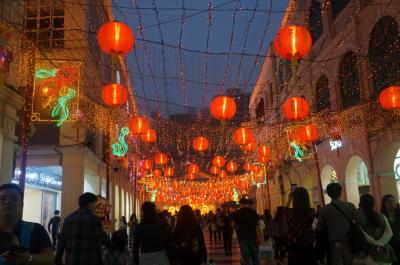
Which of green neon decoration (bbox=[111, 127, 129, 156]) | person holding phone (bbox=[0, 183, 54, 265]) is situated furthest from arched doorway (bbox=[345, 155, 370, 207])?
person holding phone (bbox=[0, 183, 54, 265])

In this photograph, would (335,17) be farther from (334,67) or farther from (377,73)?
(377,73)

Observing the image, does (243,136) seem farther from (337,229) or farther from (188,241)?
(337,229)

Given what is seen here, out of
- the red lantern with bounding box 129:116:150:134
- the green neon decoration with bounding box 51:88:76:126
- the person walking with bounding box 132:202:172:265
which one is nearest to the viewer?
the person walking with bounding box 132:202:172:265

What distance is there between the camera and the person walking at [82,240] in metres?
5.10

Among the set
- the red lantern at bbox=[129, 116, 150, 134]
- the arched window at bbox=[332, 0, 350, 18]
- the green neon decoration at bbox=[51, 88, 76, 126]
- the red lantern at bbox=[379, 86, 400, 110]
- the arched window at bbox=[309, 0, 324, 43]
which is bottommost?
the red lantern at bbox=[379, 86, 400, 110]

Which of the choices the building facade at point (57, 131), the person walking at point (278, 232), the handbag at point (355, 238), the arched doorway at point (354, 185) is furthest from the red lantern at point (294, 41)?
the arched doorway at point (354, 185)

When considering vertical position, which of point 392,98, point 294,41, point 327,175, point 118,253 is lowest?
point 118,253

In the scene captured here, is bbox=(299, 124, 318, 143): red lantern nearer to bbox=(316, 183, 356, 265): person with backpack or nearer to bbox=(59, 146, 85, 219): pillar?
bbox=(59, 146, 85, 219): pillar

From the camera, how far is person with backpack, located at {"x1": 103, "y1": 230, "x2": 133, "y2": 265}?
6.62 meters

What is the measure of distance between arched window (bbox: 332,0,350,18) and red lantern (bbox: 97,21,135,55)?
13.4 metres

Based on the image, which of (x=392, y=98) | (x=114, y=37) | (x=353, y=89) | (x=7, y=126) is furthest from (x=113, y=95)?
(x=353, y=89)

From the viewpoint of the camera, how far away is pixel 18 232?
2789mm

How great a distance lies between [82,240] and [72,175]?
11.6 m

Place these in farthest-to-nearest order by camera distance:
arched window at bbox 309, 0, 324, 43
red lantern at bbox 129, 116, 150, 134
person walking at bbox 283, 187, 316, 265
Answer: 1. arched window at bbox 309, 0, 324, 43
2. red lantern at bbox 129, 116, 150, 134
3. person walking at bbox 283, 187, 316, 265
